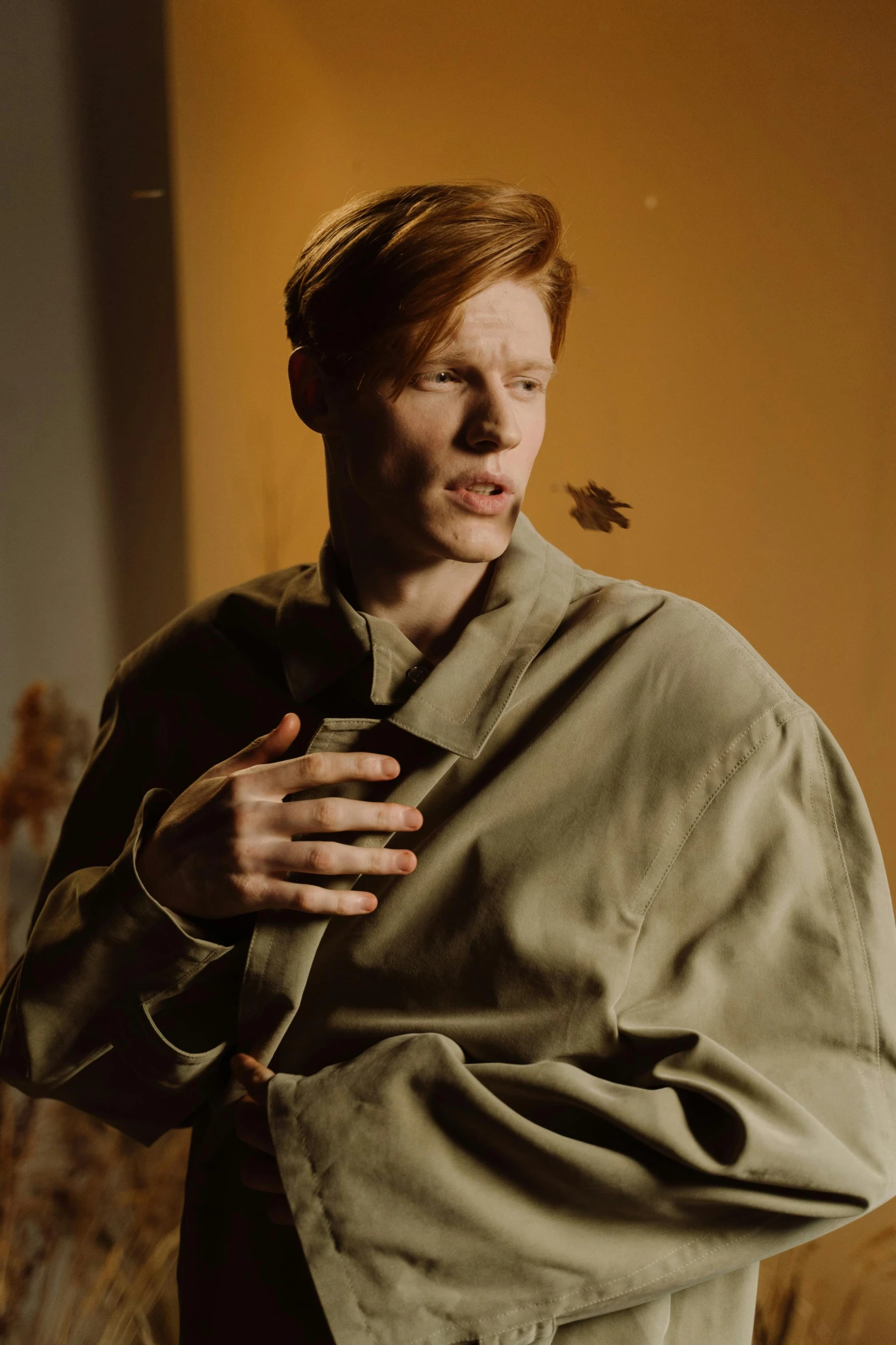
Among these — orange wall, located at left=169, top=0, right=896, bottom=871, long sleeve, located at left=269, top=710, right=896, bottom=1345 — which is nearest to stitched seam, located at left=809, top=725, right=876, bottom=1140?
long sleeve, located at left=269, top=710, right=896, bottom=1345

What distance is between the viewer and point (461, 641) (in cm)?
100

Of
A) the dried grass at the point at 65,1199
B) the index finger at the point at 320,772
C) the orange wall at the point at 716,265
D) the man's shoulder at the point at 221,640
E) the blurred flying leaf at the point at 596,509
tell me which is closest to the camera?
the index finger at the point at 320,772

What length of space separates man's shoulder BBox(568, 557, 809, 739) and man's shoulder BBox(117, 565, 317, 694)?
349 mm

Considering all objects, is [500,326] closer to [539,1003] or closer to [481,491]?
[481,491]

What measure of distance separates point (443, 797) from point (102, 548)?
1.54 metres

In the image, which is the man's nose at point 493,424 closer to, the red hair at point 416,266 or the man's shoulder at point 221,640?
the red hair at point 416,266

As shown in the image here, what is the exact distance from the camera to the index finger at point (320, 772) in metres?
0.92

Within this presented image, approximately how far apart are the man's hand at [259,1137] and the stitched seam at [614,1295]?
0.15 meters

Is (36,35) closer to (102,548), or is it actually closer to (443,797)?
(102,548)

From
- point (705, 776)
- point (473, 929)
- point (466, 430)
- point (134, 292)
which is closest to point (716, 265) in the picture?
point (466, 430)

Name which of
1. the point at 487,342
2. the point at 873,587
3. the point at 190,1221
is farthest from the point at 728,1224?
the point at 873,587

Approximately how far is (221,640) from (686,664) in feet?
1.70

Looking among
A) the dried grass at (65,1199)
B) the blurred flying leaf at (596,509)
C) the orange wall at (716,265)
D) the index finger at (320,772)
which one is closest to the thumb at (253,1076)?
the index finger at (320,772)

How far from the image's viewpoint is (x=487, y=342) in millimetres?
948
